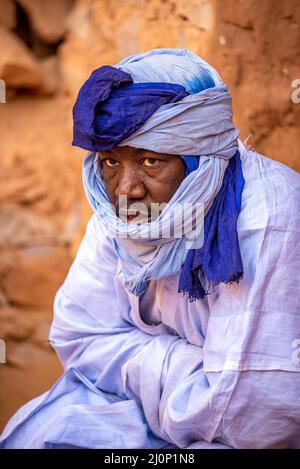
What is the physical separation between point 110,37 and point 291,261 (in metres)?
2.24

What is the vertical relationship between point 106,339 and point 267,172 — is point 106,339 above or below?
below

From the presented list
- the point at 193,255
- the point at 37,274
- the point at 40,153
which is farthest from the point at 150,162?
the point at 37,274

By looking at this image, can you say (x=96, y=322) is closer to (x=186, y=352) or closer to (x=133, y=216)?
(x=186, y=352)

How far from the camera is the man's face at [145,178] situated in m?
2.66

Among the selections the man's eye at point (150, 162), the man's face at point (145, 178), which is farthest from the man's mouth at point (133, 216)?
the man's eye at point (150, 162)

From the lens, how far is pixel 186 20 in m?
3.83

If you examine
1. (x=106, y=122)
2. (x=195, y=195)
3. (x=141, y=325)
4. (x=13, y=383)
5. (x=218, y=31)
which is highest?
(x=218, y=31)

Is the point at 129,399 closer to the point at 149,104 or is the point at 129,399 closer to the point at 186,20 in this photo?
the point at 149,104

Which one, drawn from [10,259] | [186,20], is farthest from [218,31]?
[10,259]

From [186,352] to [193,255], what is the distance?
0.36 metres

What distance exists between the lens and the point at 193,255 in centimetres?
269

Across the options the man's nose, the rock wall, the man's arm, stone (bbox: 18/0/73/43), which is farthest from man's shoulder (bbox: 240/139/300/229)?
stone (bbox: 18/0/73/43)

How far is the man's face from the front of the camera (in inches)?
105

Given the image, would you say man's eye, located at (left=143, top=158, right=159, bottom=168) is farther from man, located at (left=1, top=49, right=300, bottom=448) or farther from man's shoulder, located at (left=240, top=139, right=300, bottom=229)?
man's shoulder, located at (left=240, top=139, right=300, bottom=229)
